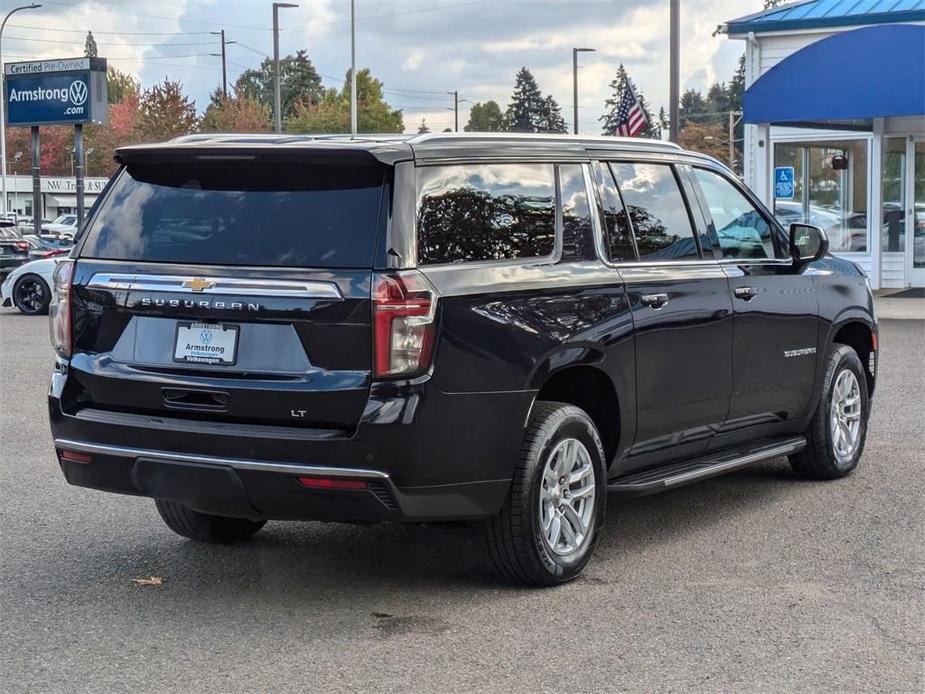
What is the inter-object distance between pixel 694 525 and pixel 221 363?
2.81 metres

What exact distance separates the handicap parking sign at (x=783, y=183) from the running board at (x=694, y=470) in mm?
17077

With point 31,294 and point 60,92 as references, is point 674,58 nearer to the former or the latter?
point 31,294

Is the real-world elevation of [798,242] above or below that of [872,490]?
above

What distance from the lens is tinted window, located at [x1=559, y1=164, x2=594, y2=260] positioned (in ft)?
19.4

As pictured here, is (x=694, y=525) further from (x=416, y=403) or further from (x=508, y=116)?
(x=508, y=116)

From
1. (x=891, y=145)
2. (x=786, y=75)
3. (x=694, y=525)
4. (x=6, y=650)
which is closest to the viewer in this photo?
(x=6, y=650)

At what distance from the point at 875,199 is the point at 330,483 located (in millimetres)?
19861

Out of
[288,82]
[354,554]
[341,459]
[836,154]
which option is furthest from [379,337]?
[288,82]

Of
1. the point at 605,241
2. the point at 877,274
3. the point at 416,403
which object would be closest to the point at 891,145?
the point at 877,274

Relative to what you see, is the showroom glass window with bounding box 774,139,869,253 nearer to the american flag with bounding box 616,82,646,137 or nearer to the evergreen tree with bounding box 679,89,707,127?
the american flag with bounding box 616,82,646,137

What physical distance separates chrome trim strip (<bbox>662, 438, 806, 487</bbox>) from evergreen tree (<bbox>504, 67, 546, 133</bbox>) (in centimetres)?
11977

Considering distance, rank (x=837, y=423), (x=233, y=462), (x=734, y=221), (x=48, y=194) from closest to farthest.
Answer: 1. (x=233, y=462)
2. (x=734, y=221)
3. (x=837, y=423)
4. (x=48, y=194)

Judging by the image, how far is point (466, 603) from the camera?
5449 mm

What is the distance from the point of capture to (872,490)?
7.64 m
